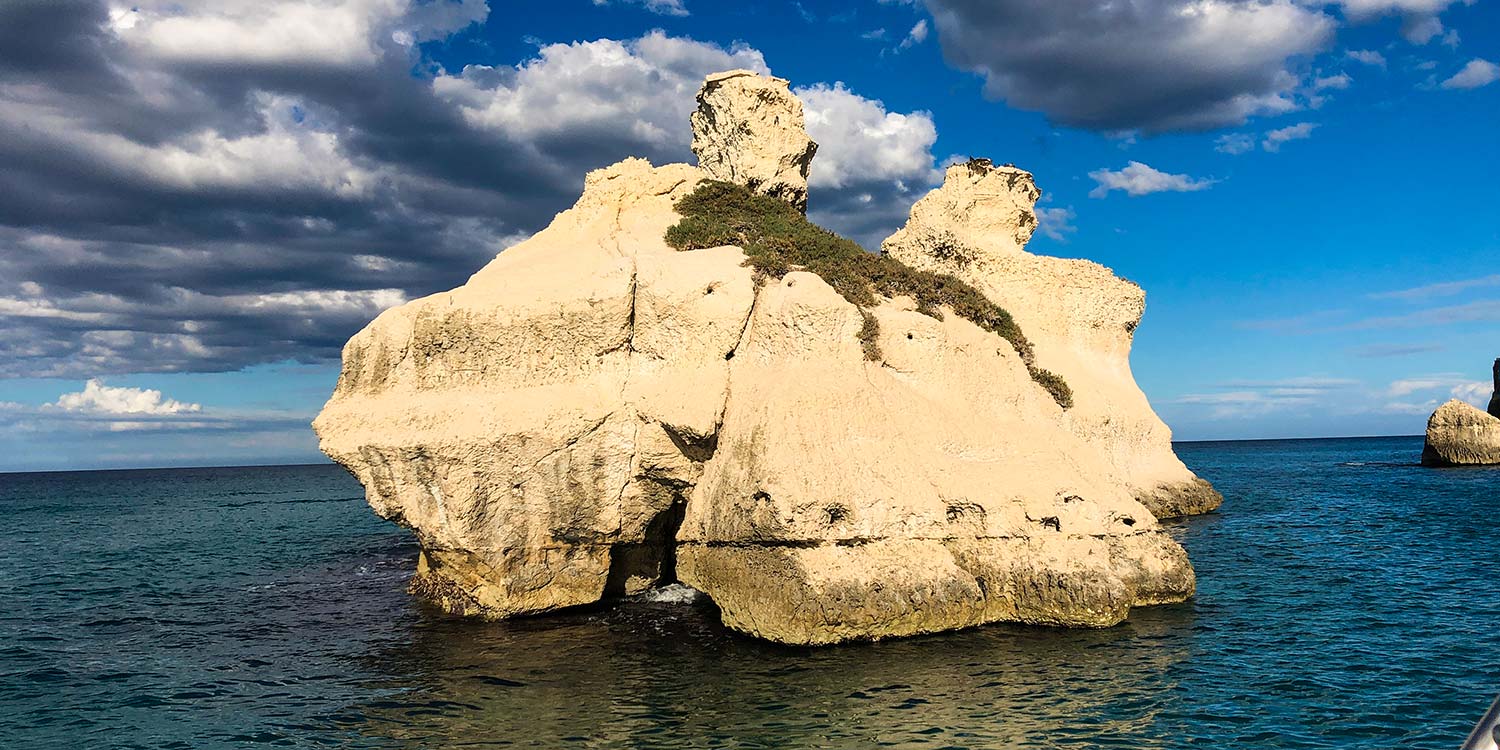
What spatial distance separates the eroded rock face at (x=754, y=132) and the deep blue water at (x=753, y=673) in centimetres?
1405

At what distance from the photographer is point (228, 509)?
6712 centimetres

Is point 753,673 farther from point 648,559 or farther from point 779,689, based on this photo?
point 648,559

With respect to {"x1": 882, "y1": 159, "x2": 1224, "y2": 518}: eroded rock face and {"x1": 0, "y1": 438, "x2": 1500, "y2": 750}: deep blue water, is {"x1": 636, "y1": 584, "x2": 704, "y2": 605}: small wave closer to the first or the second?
{"x1": 0, "y1": 438, "x2": 1500, "y2": 750}: deep blue water

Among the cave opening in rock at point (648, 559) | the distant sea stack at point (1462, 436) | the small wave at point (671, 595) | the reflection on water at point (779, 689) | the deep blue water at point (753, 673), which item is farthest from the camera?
the distant sea stack at point (1462, 436)

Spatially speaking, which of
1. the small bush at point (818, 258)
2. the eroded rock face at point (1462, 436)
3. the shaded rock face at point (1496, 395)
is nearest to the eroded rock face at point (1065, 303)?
the small bush at point (818, 258)

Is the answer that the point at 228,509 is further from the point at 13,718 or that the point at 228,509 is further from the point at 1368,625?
the point at 1368,625

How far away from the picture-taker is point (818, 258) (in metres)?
22.7

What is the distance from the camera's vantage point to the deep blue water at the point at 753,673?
12.4m

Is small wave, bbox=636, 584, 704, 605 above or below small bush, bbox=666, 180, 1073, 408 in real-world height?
below

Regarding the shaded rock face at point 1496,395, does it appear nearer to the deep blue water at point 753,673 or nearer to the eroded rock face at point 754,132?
the deep blue water at point 753,673

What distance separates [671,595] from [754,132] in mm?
14697

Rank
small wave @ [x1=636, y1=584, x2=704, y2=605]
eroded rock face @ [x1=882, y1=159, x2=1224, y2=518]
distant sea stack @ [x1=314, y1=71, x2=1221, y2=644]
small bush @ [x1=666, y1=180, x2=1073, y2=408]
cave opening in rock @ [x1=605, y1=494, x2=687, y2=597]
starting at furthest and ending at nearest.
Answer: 1. eroded rock face @ [x1=882, y1=159, x2=1224, y2=518]
2. cave opening in rock @ [x1=605, y1=494, x2=687, y2=597]
3. small wave @ [x1=636, y1=584, x2=704, y2=605]
4. small bush @ [x1=666, y1=180, x2=1073, y2=408]
5. distant sea stack @ [x1=314, y1=71, x2=1221, y2=644]

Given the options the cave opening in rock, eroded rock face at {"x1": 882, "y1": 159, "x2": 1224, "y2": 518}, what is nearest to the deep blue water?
the cave opening in rock

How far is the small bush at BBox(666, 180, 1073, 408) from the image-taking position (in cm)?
2158
